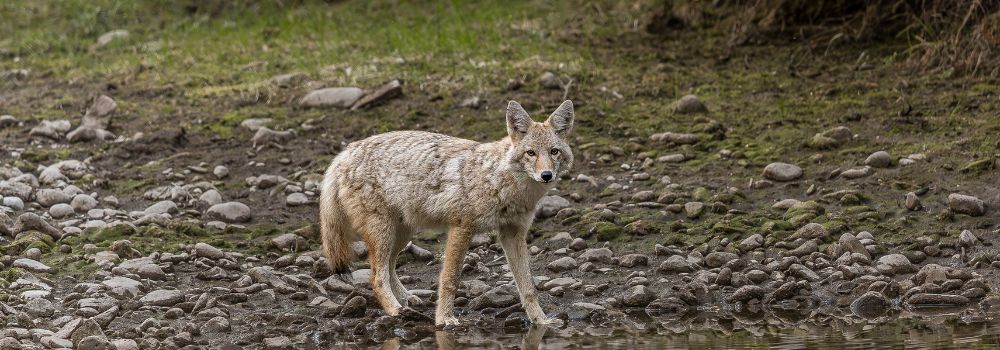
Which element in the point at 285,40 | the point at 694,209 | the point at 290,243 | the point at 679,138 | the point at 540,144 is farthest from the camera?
the point at 285,40

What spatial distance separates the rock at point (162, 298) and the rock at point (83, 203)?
2.33 m

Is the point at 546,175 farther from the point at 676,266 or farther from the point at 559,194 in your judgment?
the point at 559,194

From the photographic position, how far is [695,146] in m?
11.8

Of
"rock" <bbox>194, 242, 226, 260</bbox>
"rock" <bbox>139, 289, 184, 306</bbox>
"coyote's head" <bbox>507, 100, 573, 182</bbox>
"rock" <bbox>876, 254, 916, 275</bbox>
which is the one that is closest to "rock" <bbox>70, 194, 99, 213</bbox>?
"rock" <bbox>194, 242, 226, 260</bbox>

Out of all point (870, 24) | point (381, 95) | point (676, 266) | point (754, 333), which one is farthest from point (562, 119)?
point (870, 24)

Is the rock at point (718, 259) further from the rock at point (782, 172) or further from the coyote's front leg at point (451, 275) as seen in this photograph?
the coyote's front leg at point (451, 275)

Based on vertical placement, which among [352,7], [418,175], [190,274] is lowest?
[190,274]

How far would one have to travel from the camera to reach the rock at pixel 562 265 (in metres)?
9.62

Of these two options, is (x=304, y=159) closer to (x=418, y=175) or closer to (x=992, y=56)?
(x=418, y=175)

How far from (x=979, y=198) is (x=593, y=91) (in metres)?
4.31

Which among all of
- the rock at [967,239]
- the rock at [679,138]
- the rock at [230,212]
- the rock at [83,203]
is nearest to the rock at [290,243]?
the rock at [230,212]

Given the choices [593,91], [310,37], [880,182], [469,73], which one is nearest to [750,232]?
[880,182]

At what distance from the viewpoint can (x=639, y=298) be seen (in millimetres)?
8828

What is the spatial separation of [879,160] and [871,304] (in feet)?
8.56
